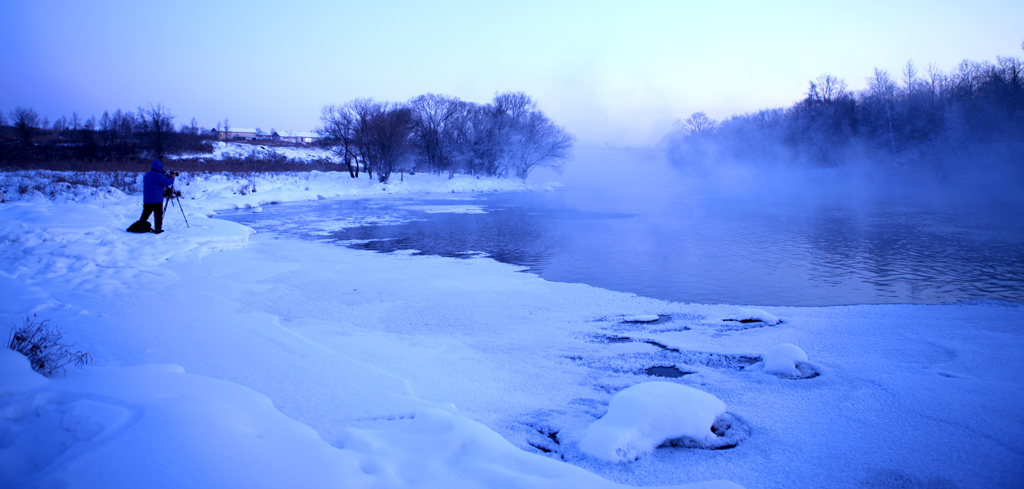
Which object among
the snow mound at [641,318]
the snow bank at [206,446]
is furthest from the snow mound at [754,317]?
the snow bank at [206,446]

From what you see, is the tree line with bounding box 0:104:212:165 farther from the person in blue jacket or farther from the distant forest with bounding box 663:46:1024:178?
the distant forest with bounding box 663:46:1024:178

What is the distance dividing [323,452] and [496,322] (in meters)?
3.88

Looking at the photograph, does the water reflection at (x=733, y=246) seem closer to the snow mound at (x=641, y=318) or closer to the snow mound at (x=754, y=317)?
the snow mound at (x=754, y=317)

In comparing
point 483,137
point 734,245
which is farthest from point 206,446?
point 483,137

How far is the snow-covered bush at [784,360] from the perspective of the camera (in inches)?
183

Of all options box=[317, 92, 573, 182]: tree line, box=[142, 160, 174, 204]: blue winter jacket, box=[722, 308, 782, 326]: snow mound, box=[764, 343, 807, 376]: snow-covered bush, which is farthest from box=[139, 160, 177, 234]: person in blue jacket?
box=[317, 92, 573, 182]: tree line

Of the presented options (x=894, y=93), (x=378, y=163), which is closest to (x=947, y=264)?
(x=378, y=163)

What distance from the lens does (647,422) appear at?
3.39m

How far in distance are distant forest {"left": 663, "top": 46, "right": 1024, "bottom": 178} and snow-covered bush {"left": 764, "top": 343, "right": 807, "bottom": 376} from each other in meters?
46.3

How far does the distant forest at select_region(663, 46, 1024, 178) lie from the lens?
38.8m

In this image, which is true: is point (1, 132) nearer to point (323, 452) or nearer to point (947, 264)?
point (323, 452)

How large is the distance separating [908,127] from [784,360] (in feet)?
183

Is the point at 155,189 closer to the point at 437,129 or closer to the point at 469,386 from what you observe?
the point at 469,386

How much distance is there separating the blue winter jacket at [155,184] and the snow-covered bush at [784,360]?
41.2 feet
